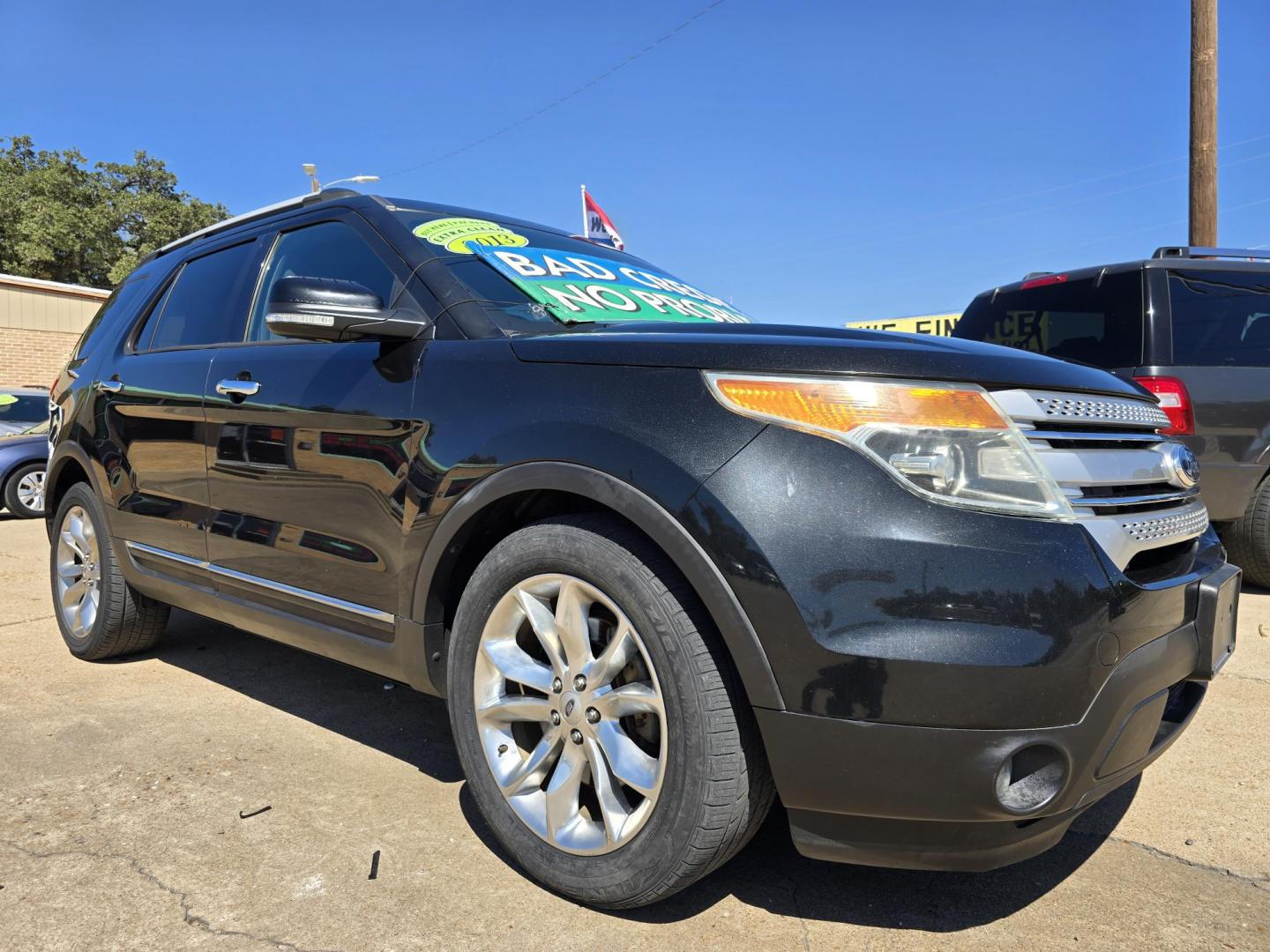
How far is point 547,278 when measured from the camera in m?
2.77

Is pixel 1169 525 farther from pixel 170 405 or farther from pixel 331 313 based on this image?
pixel 170 405

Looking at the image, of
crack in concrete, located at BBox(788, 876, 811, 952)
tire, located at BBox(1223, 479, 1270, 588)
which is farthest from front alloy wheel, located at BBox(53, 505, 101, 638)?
tire, located at BBox(1223, 479, 1270, 588)

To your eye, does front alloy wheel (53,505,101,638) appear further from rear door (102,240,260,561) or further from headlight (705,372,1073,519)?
headlight (705,372,1073,519)

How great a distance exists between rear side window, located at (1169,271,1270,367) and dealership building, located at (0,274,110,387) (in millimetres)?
23728

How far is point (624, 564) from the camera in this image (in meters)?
1.92

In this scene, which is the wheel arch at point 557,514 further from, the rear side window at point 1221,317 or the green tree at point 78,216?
the green tree at point 78,216

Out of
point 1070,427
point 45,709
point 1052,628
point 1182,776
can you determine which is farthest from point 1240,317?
Result: point 45,709

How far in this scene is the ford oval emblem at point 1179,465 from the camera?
2.15 m

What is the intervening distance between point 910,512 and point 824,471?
170 millimetres

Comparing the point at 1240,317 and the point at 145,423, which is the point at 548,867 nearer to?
the point at 145,423

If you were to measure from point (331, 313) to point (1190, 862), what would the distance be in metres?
2.54

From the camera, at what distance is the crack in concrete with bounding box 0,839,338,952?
1.95m

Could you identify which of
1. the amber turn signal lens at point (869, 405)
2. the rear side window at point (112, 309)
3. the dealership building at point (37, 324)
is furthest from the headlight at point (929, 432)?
the dealership building at point (37, 324)

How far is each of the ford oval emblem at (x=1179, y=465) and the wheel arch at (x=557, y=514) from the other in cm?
113
